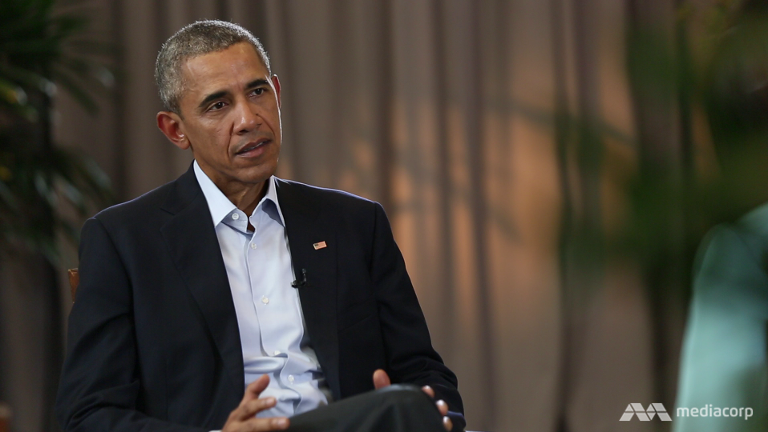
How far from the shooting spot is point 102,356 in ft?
5.16

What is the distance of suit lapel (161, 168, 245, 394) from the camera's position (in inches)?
64.6

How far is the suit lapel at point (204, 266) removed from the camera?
1640 mm

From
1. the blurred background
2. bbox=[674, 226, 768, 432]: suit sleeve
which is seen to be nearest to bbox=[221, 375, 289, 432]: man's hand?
bbox=[674, 226, 768, 432]: suit sleeve

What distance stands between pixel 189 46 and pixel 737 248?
65.2 inches

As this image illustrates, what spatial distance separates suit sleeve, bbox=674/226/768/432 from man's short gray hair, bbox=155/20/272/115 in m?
1.62

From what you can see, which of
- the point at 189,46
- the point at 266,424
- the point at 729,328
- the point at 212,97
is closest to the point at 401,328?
the point at 266,424

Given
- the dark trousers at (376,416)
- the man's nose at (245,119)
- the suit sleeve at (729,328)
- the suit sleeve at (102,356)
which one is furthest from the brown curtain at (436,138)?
the suit sleeve at (729,328)

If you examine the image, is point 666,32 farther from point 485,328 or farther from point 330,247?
point 485,328

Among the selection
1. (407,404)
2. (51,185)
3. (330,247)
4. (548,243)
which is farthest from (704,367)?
(51,185)

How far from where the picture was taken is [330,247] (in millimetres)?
1859

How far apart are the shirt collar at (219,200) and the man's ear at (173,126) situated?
65mm

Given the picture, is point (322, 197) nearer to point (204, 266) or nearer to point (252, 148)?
point (252, 148)

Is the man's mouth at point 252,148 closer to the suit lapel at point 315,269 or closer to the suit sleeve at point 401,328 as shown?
the suit lapel at point 315,269

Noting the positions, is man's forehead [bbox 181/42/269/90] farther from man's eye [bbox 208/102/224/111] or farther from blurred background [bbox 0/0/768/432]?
blurred background [bbox 0/0/768/432]
